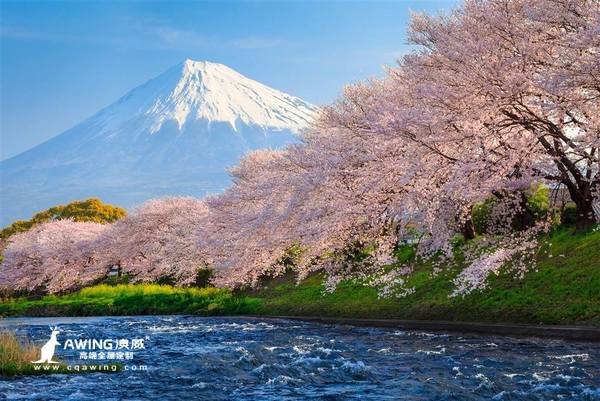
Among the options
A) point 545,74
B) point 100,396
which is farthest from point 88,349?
point 545,74

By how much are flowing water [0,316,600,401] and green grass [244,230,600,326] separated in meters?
2.34

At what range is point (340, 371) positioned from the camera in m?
14.8

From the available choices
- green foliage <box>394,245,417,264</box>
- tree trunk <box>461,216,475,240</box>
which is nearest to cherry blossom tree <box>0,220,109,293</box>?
green foliage <box>394,245,417,264</box>

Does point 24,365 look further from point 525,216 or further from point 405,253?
point 405,253

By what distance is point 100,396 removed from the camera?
12.7m

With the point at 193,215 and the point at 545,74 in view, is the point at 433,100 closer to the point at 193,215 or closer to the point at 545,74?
the point at 545,74

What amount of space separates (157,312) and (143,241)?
2085 centimetres

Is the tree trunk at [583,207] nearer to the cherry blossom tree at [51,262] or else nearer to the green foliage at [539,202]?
the green foliage at [539,202]

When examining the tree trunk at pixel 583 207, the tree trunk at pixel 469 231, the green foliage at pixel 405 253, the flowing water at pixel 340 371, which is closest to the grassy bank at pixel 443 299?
the tree trunk at pixel 583 207

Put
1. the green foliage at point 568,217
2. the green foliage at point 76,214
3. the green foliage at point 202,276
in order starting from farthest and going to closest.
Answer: the green foliage at point 76,214
the green foliage at point 202,276
the green foliage at point 568,217

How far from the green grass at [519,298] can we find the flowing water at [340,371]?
234cm

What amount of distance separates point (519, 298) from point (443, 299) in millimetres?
3252

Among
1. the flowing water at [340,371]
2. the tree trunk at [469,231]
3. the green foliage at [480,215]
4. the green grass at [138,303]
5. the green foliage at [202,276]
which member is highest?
the green foliage at [480,215]

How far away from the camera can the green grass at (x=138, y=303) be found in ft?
119
